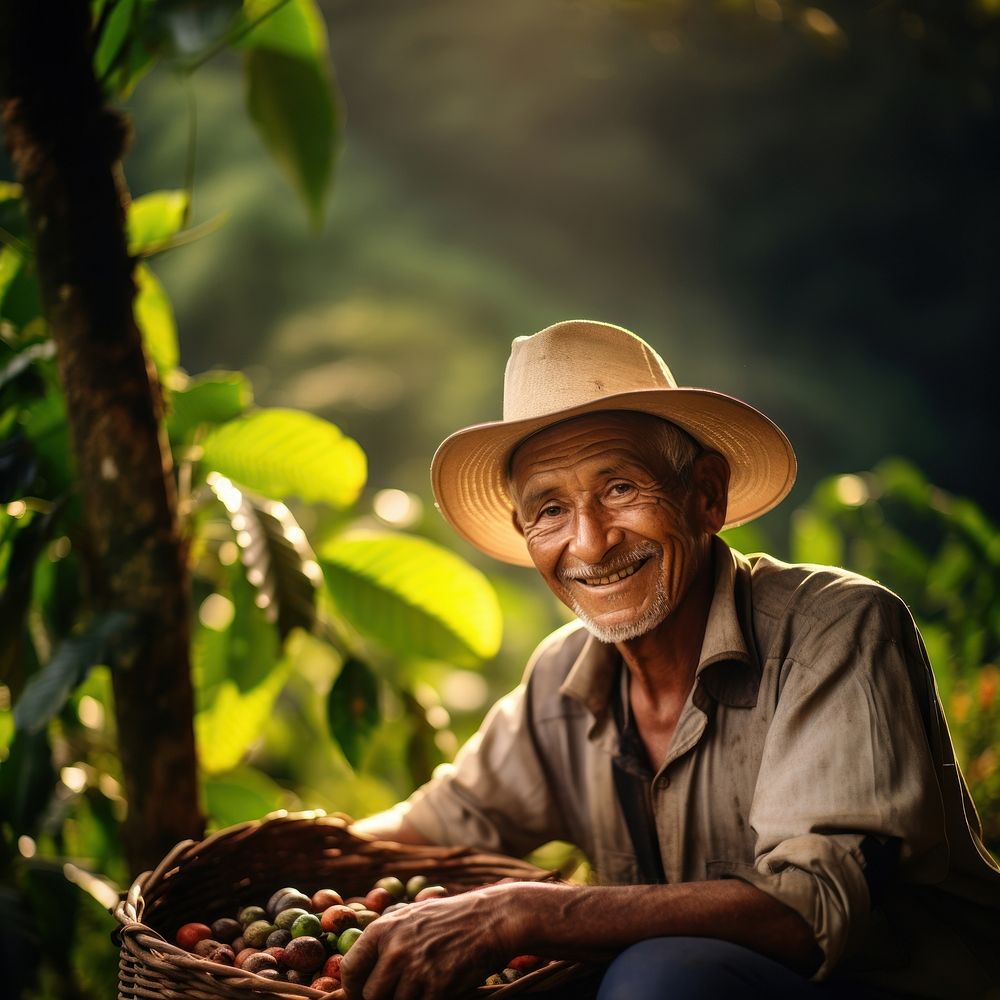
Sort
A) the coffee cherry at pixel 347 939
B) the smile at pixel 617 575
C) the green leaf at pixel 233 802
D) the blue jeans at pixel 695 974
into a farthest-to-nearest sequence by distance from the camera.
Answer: the green leaf at pixel 233 802, the smile at pixel 617 575, the coffee cherry at pixel 347 939, the blue jeans at pixel 695 974

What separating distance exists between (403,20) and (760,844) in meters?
4.66

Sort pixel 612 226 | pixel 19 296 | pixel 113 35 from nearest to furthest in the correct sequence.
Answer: pixel 113 35 < pixel 19 296 < pixel 612 226

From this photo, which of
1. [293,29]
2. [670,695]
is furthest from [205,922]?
[293,29]

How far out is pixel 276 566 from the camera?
5.30ft

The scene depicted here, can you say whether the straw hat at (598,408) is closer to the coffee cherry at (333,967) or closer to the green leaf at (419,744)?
the green leaf at (419,744)

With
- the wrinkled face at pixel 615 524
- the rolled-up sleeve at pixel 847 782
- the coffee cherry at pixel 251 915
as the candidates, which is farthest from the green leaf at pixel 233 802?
the rolled-up sleeve at pixel 847 782

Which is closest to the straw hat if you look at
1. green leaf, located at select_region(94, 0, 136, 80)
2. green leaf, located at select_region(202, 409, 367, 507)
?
green leaf, located at select_region(202, 409, 367, 507)

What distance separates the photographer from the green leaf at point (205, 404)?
6.65 ft

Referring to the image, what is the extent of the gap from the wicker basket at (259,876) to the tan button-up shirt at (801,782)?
3.9 inches

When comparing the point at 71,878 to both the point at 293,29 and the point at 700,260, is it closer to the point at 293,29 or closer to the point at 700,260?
the point at 293,29

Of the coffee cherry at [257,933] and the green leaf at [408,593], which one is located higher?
the green leaf at [408,593]

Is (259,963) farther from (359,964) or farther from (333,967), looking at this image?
(359,964)

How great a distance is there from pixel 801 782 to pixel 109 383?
1.20m

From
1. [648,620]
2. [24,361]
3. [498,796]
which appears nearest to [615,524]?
[648,620]
